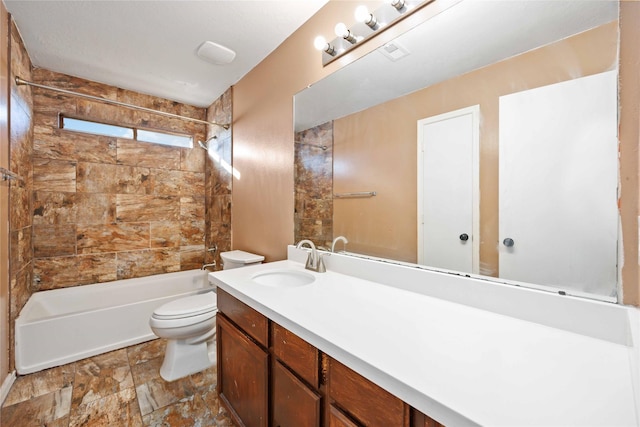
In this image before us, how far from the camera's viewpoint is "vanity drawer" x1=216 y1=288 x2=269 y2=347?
1069mm

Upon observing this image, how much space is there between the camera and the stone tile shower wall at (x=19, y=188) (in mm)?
1834

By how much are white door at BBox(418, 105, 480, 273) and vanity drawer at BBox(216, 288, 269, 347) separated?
0.76 m

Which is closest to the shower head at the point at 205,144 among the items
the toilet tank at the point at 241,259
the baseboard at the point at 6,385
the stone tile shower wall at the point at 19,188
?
the stone tile shower wall at the point at 19,188

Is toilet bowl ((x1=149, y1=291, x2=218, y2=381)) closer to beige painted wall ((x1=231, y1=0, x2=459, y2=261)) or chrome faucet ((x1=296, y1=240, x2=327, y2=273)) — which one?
beige painted wall ((x1=231, y1=0, x2=459, y2=261))

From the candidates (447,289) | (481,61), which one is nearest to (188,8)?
(481,61)

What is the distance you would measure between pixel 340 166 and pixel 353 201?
25 centimetres

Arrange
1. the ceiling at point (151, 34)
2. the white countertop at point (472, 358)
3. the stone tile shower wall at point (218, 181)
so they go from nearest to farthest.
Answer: the white countertop at point (472, 358) < the ceiling at point (151, 34) < the stone tile shower wall at point (218, 181)

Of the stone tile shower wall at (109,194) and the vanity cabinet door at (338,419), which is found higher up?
the stone tile shower wall at (109,194)

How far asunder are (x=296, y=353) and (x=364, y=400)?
1.00 ft

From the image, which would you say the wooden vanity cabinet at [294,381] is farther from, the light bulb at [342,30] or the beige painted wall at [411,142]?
the light bulb at [342,30]

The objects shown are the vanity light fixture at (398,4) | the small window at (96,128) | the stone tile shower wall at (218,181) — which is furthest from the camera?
the stone tile shower wall at (218,181)

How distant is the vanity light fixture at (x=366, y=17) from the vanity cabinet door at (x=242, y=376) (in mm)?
1627

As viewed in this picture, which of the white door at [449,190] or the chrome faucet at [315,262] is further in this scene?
the chrome faucet at [315,262]

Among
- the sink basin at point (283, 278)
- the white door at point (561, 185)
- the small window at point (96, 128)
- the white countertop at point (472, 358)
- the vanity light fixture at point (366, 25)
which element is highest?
the vanity light fixture at point (366, 25)
